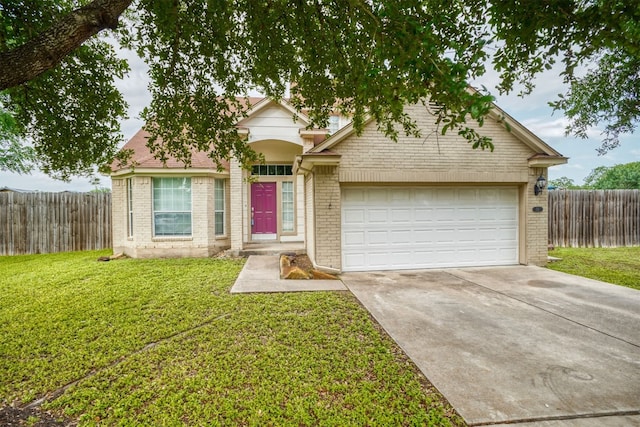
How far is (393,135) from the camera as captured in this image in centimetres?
575

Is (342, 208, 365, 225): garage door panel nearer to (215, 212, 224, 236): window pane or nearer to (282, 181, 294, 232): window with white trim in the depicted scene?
(282, 181, 294, 232): window with white trim

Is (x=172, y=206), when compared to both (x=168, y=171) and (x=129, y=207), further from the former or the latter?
(x=129, y=207)

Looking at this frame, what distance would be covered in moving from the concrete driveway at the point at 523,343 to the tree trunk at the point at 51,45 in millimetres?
4712

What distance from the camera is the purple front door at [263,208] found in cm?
1191

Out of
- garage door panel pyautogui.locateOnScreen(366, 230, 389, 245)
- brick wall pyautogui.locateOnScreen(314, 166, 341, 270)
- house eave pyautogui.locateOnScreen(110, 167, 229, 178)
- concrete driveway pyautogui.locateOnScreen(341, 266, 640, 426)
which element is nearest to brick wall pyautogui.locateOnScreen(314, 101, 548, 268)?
brick wall pyautogui.locateOnScreen(314, 166, 341, 270)

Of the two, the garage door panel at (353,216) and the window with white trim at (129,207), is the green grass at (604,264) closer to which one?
the garage door panel at (353,216)

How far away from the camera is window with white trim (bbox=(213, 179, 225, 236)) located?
11.2m

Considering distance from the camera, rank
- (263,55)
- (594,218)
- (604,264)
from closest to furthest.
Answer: (263,55), (604,264), (594,218)

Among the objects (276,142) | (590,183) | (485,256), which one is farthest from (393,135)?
(590,183)

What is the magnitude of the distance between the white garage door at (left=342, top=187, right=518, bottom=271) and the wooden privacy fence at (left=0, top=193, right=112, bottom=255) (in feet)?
35.4

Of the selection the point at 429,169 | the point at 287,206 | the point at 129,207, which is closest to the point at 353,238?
the point at 429,169

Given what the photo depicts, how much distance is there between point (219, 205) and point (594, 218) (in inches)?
591

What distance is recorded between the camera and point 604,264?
909cm

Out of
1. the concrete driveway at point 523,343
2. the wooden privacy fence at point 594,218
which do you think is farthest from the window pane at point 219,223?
the wooden privacy fence at point 594,218
